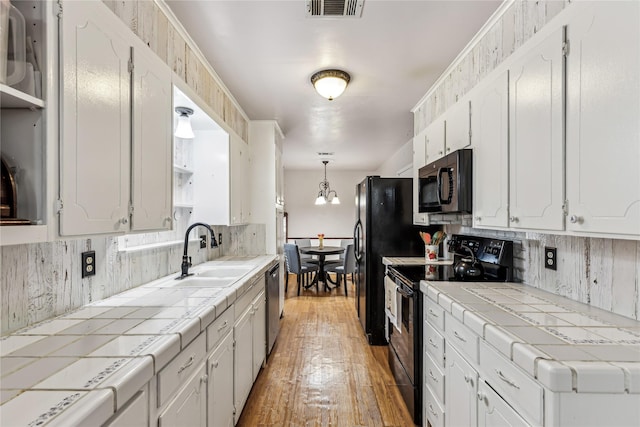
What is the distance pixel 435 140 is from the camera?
2.63 meters

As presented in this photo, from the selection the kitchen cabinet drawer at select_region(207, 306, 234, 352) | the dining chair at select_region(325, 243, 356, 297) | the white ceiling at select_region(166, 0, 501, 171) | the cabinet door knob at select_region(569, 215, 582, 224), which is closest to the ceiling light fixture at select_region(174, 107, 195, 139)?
the white ceiling at select_region(166, 0, 501, 171)

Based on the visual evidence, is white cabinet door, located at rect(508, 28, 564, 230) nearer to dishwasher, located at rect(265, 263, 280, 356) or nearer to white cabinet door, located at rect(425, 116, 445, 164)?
white cabinet door, located at rect(425, 116, 445, 164)

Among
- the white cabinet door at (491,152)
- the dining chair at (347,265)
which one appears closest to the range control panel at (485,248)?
the white cabinet door at (491,152)

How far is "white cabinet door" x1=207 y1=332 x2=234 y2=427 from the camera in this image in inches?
58.7

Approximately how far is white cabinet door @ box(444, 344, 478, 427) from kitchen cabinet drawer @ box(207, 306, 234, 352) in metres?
1.17

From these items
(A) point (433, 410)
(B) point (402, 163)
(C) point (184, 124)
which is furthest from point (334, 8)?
(B) point (402, 163)

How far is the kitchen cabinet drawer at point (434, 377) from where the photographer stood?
1.71 m

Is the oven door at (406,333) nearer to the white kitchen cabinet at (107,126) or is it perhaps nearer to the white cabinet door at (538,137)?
the white cabinet door at (538,137)

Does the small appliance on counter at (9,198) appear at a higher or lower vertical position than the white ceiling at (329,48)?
lower

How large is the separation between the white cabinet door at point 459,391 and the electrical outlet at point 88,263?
1.76 metres

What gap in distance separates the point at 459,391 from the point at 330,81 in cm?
219


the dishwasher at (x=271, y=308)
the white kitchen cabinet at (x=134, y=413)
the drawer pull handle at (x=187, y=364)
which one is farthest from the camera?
the dishwasher at (x=271, y=308)

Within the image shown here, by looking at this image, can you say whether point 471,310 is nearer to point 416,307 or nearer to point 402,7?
point 416,307

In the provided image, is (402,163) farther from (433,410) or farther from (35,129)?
(35,129)
